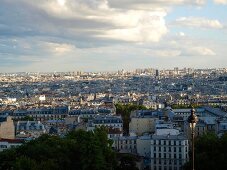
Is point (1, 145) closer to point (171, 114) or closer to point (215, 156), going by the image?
point (215, 156)

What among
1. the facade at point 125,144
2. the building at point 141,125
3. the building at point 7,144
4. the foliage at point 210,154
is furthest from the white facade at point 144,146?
the building at point 141,125

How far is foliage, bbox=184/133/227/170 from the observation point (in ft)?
139

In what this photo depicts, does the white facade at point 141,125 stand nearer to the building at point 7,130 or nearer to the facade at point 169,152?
the building at point 7,130

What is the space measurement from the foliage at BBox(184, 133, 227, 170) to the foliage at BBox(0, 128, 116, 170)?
710 centimetres

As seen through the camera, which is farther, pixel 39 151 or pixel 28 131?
pixel 28 131

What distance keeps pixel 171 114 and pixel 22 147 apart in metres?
39.2

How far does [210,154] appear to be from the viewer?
43.8m

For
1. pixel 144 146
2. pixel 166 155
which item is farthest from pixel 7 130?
pixel 166 155

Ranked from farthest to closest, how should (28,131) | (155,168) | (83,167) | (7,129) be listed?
(28,131) → (7,129) → (155,168) → (83,167)

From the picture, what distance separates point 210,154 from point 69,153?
11450 millimetres

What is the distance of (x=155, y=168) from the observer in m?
51.6

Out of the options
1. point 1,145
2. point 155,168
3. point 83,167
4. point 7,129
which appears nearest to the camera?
point 83,167

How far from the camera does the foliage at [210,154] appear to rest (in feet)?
139

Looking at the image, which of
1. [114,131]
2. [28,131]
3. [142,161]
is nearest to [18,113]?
[28,131]
